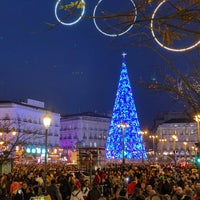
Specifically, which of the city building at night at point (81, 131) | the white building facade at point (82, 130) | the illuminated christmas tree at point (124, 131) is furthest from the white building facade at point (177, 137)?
the illuminated christmas tree at point (124, 131)

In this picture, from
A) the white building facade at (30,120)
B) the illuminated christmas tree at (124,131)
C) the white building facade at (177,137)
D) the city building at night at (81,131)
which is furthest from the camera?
the white building facade at (177,137)

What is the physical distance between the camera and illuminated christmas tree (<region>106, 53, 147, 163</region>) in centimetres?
5897

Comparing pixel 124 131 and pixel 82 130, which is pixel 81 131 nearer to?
pixel 82 130

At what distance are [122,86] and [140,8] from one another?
55615 mm

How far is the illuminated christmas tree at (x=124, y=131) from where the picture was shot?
58969mm

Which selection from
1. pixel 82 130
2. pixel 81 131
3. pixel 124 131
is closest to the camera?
pixel 124 131

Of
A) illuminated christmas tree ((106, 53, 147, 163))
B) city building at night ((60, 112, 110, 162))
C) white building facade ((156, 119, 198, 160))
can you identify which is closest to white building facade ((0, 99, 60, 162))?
city building at night ((60, 112, 110, 162))

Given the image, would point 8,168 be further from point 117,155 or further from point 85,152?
point 117,155

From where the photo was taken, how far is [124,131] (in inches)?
2359

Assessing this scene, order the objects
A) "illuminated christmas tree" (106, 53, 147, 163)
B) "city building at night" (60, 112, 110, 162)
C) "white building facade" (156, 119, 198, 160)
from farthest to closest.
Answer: "white building facade" (156, 119, 198, 160), "city building at night" (60, 112, 110, 162), "illuminated christmas tree" (106, 53, 147, 163)

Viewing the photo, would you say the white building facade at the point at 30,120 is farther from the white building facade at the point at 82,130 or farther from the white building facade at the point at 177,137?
the white building facade at the point at 177,137

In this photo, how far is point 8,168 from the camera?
23.8 m

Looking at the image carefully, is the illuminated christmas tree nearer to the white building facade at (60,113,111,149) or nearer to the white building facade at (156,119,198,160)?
the white building facade at (60,113,111,149)

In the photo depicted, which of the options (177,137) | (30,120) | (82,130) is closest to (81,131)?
(82,130)
